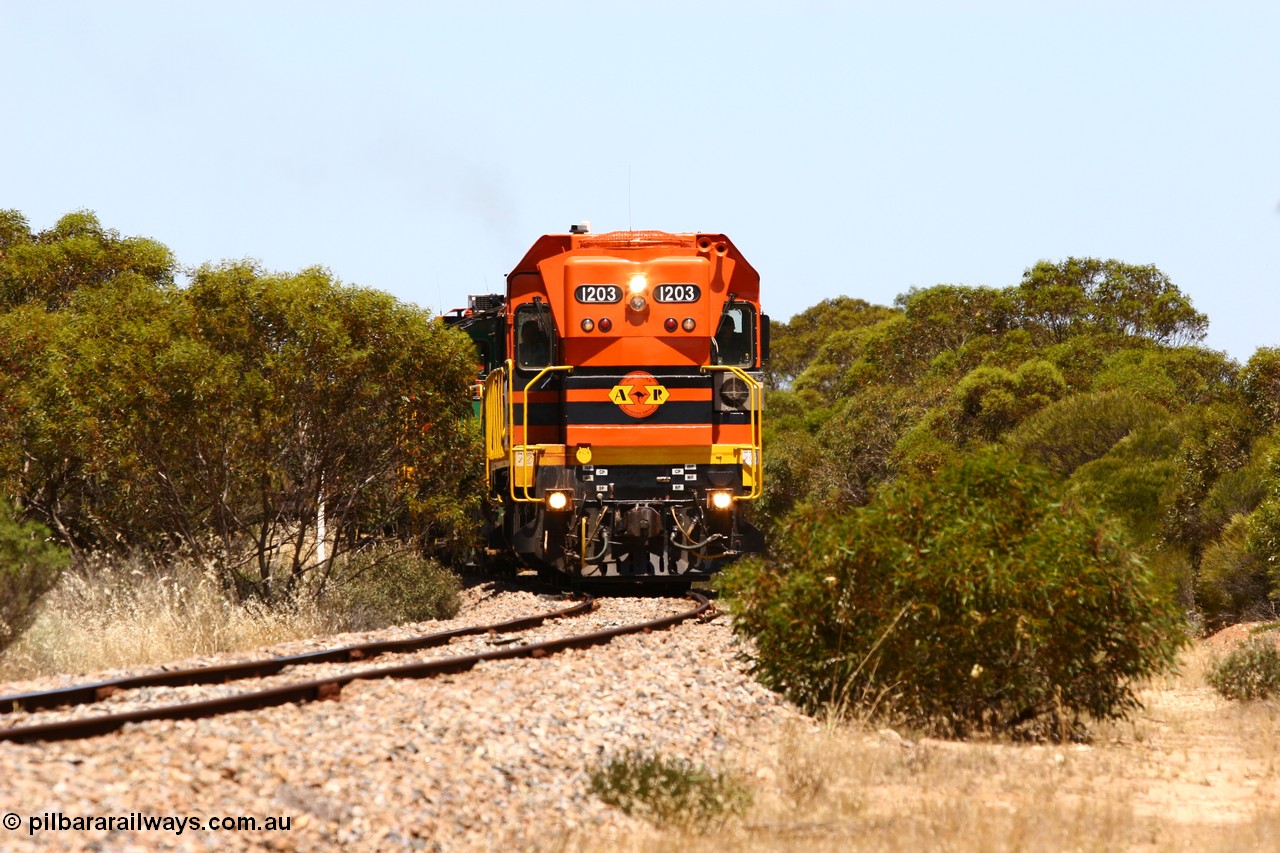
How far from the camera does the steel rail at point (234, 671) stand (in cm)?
1023

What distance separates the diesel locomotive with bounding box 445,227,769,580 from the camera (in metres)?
19.7

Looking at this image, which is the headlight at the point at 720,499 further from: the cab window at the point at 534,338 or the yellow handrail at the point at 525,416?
the cab window at the point at 534,338

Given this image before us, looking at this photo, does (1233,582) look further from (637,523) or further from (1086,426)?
(1086,426)

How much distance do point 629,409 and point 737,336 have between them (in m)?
1.79

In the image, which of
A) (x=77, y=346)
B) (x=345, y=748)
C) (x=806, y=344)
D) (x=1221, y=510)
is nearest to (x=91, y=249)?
(x=77, y=346)

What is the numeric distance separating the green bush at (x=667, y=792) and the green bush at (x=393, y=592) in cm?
1037

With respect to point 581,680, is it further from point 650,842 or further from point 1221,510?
point 1221,510

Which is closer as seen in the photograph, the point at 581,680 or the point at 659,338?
the point at 581,680

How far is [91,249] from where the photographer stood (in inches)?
1282

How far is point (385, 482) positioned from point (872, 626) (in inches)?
437

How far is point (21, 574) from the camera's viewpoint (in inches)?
571

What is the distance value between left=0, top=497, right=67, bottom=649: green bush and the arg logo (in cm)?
722

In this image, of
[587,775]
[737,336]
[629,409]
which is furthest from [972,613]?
[737,336]

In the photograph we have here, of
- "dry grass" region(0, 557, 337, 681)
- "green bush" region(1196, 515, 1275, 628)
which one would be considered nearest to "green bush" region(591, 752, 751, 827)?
"dry grass" region(0, 557, 337, 681)
